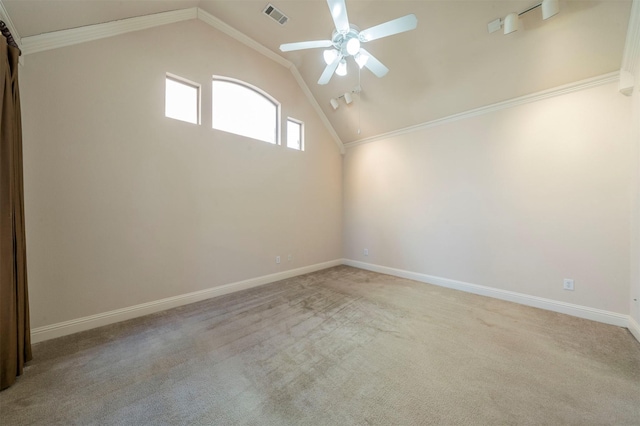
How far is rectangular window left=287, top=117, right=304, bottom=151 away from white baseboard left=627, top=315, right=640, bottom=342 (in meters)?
4.77

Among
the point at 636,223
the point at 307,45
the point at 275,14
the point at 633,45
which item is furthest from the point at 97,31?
the point at 636,223

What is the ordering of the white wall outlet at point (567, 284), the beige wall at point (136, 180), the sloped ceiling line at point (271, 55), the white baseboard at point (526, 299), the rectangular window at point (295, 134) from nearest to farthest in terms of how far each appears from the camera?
the beige wall at point (136, 180)
the white baseboard at point (526, 299)
the white wall outlet at point (567, 284)
the sloped ceiling line at point (271, 55)
the rectangular window at point (295, 134)

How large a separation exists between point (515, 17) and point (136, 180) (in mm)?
4479

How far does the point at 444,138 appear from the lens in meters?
3.74

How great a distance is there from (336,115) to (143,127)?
3315 millimetres

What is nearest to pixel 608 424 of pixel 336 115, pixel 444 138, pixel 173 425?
pixel 173 425

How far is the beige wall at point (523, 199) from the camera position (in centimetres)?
253

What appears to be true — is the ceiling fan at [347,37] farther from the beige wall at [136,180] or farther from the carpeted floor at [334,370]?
the carpeted floor at [334,370]

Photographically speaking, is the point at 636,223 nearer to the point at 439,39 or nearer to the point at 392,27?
the point at 439,39

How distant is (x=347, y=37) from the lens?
216 centimetres

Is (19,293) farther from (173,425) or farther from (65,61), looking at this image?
(65,61)

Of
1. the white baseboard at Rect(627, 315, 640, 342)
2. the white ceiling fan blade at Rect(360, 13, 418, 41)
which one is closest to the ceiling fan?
the white ceiling fan blade at Rect(360, 13, 418, 41)

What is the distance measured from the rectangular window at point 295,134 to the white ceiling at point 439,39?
98 centimetres

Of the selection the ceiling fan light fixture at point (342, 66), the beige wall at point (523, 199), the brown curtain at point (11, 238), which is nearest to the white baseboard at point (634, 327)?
the beige wall at point (523, 199)
